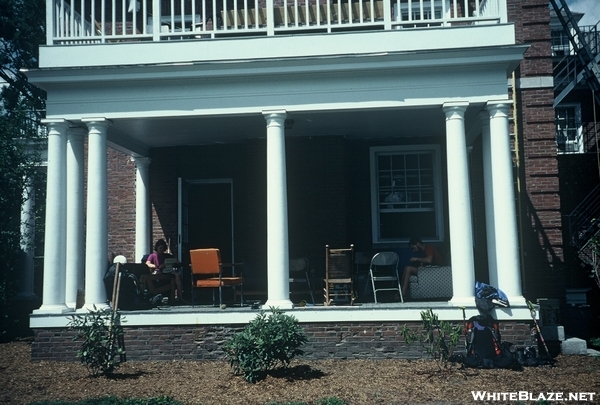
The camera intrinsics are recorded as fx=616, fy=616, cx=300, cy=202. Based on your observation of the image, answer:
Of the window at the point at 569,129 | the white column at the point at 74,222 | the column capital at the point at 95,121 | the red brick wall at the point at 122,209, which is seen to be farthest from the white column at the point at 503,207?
the window at the point at 569,129

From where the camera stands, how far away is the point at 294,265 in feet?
35.8

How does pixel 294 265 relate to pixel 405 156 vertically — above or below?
below

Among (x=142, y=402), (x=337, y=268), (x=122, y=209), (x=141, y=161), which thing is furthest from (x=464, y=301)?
(x=122, y=209)

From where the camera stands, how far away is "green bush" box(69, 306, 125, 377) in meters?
8.58

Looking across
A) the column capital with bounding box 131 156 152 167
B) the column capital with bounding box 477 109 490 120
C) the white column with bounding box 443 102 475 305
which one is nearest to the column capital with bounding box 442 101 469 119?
the white column with bounding box 443 102 475 305

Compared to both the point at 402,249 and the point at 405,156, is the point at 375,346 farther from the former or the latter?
the point at 405,156

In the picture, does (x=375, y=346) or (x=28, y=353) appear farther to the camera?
(x=28, y=353)

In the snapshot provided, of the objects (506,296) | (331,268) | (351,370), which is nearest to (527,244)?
(506,296)

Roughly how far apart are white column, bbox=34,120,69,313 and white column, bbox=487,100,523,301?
22.4 feet

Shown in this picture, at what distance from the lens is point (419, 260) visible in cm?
1101

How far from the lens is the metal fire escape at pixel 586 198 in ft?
42.8

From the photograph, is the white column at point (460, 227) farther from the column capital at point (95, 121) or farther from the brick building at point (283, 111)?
the column capital at point (95, 121)

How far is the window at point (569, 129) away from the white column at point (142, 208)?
12.9 metres

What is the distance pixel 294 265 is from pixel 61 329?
13.0 feet
